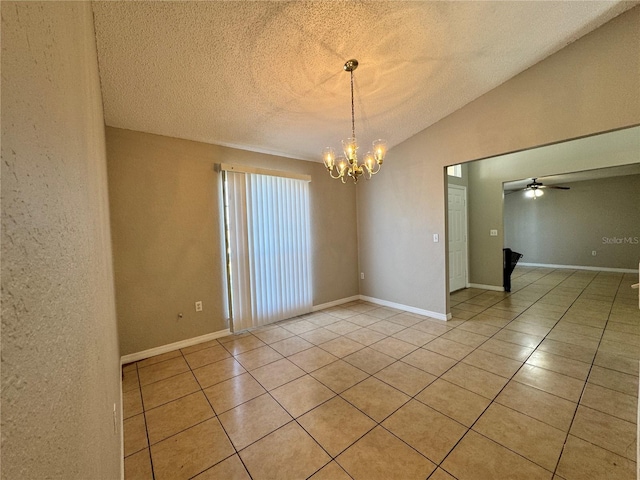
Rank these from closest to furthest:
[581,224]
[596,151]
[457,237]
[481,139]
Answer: [481,139]
[596,151]
[457,237]
[581,224]

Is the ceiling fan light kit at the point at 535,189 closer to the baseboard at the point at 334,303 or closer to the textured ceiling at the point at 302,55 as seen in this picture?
the textured ceiling at the point at 302,55

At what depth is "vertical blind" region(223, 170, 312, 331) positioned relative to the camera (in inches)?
129

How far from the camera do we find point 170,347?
2885 mm

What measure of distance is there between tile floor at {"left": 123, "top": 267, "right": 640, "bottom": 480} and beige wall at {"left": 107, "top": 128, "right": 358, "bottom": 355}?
1.23 feet

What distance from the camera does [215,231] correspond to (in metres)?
3.17

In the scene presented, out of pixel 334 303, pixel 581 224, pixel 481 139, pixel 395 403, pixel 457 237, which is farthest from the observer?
pixel 581 224

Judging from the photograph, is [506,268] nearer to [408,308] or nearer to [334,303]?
[408,308]

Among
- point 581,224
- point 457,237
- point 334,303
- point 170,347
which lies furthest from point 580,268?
point 170,347

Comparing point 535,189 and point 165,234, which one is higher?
point 535,189

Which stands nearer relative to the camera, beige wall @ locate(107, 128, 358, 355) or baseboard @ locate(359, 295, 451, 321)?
beige wall @ locate(107, 128, 358, 355)

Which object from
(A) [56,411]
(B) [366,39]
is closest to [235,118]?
(B) [366,39]

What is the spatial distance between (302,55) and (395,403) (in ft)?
9.25

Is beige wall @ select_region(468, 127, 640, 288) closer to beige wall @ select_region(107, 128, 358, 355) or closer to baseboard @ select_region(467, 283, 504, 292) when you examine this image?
baseboard @ select_region(467, 283, 504, 292)

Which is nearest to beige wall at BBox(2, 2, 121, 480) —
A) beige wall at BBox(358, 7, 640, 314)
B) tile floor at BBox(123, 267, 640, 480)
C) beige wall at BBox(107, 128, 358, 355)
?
tile floor at BBox(123, 267, 640, 480)
